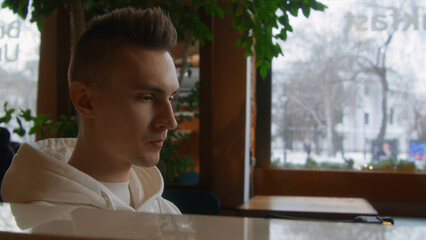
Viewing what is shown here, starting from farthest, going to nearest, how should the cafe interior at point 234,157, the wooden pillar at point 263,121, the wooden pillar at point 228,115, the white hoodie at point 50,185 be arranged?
the wooden pillar at point 263,121, the wooden pillar at point 228,115, the cafe interior at point 234,157, the white hoodie at point 50,185

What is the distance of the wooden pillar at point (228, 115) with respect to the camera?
12.6 feet

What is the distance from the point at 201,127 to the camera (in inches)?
143

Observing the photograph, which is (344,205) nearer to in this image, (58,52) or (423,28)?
(423,28)

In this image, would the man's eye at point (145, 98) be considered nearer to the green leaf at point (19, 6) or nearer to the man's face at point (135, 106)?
the man's face at point (135, 106)

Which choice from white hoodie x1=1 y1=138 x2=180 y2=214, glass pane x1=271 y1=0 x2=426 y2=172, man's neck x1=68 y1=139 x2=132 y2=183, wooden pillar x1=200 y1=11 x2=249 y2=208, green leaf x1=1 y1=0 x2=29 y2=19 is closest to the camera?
white hoodie x1=1 y1=138 x2=180 y2=214

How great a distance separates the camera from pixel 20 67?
13.8 ft

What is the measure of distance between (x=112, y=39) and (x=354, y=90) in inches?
152

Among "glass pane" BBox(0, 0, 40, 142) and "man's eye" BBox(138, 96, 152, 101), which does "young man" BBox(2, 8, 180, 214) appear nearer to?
"man's eye" BBox(138, 96, 152, 101)

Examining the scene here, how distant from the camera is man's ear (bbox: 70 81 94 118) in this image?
0.81 metres

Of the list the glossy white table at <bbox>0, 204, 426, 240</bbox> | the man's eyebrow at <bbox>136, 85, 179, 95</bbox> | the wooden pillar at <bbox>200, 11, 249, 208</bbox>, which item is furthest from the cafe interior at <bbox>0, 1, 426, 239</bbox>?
the glossy white table at <bbox>0, 204, 426, 240</bbox>

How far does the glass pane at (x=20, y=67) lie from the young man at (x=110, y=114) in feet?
10.7

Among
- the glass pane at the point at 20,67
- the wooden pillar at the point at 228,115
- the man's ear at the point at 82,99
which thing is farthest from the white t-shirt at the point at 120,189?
the glass pane at the point at 20,67

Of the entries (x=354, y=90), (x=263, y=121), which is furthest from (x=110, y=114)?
(x=354, y=90)

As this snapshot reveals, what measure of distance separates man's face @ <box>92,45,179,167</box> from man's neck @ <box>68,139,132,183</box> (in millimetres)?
61
